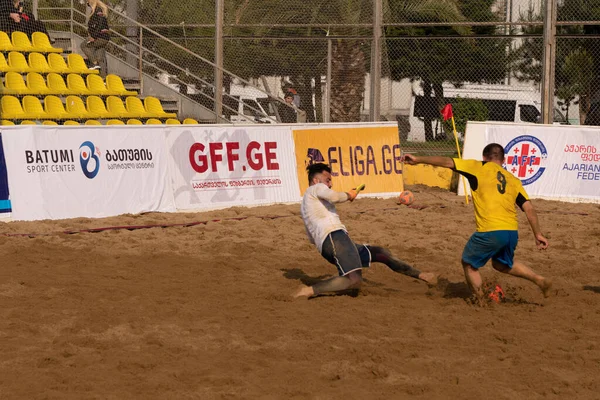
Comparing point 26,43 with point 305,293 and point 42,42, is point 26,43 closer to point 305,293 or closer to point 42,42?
point 42,42

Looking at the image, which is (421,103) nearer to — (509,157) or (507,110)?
(507,110)

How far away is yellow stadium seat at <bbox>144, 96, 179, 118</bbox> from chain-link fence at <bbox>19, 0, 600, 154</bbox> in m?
0.66

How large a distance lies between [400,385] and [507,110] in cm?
2809

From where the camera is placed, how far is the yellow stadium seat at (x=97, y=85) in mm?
19312

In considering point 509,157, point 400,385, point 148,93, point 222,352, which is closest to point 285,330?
point 222,352

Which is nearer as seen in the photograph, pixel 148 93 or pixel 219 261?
pixel 219 261

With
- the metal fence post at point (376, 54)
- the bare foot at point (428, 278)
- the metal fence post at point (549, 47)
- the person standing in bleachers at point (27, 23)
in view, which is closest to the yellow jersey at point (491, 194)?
the bare foot at point (428, 278)

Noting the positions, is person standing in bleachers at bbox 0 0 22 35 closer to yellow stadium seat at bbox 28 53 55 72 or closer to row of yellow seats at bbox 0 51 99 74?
row of yellow seats at bbox 0 51 99 74

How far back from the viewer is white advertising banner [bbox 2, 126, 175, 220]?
44.7ft

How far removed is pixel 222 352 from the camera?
7.27 m

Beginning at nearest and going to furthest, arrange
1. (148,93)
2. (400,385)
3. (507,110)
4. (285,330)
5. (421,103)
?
(400,385), (285,330), (148,93), (421,103), (507,110)

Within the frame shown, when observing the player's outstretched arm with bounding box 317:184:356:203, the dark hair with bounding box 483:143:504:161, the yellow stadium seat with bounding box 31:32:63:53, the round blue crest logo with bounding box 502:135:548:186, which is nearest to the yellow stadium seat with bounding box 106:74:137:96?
the yellow stadium seat with bounding box 31:32:63:53

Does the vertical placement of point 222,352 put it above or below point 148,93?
below

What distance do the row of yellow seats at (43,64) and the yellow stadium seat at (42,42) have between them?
0.26 meters
